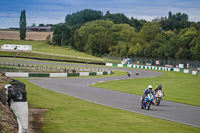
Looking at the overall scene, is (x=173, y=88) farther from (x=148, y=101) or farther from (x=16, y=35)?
(x=16, y=35)

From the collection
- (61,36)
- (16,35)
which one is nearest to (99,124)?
(61,36)

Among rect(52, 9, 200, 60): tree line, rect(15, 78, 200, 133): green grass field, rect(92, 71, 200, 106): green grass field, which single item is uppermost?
rect(52, 9, 200, 60): tree line

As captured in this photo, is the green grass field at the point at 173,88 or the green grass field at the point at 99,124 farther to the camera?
the green grass field at the point at 173,88

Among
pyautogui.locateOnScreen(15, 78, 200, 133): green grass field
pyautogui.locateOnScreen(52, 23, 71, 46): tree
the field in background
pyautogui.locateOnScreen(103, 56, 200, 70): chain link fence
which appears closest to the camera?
pyautogui.locateOnScreen(15, 78, 200, 133): green grass field

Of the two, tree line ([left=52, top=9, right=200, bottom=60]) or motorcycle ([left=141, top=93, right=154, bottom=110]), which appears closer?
motorcycle ([left=141, top=93, right=154, bottom=110])

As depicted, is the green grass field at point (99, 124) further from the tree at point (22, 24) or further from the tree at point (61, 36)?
the tree at point (22, 24)

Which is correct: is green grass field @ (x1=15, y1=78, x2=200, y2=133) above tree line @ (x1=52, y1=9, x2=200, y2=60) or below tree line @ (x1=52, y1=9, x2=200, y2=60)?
below

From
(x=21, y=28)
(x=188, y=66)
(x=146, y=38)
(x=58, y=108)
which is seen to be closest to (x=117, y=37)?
(x=146, y=38)

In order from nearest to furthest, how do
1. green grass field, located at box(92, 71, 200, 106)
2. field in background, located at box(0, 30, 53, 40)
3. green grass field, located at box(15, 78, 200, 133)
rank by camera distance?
1. green grass field, located at box(15, 78, 200, 133)
2. green grass field, located at box(92, 71, 200, 106)
3. field in background, located at box(0, 30, 53, 40)

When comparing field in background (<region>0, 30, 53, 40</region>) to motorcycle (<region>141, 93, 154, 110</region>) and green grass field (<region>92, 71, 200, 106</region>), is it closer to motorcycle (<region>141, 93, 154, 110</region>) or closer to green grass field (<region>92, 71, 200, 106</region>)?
green grass field (<region>92, 71, 200, 106</region>)

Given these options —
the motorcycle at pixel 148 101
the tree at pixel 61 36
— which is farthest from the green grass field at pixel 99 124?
the tree at pixel 61 36

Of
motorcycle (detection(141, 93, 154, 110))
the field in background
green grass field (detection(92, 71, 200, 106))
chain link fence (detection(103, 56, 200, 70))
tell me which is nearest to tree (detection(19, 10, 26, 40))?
the field in background

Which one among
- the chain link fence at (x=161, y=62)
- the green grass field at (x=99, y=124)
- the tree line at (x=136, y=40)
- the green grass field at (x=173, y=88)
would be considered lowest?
the green grass field at (x=173, y=88)

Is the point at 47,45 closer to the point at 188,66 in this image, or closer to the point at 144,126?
the point at 188,66
